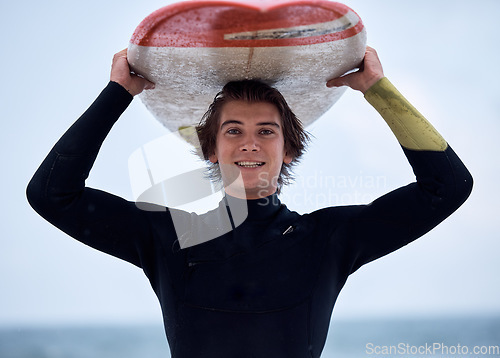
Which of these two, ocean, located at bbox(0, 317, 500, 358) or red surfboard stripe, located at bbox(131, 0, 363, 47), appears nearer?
red surfboard stripe, located at bbox(131, 0, 363, 47)

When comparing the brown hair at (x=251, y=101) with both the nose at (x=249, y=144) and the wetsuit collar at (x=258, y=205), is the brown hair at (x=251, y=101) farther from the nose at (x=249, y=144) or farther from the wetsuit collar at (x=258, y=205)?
the wetsuit collar at (x=258, y=205)

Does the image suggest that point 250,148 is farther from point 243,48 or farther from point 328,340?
point 328,340

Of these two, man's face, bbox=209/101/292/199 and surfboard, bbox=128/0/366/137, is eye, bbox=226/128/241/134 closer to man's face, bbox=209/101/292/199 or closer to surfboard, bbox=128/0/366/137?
man's face, bbox=209/101/292/199

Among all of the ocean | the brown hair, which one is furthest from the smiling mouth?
the ocean

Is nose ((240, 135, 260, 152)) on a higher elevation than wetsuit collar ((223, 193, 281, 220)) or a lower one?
higher

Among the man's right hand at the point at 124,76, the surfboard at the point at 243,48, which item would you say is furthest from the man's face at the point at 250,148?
the man's right hand at the point at 124,76

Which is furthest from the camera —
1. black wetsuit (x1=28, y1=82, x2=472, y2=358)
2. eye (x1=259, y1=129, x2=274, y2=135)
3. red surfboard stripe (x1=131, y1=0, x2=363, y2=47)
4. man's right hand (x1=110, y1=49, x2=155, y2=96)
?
eye (x1=259, y1=129, x2=274, y2=135)

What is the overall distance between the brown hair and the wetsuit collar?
0.25m

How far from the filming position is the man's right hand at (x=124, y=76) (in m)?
1.58

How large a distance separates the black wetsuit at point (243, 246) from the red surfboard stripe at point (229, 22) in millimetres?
253

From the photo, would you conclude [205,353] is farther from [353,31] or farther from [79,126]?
[353,31]

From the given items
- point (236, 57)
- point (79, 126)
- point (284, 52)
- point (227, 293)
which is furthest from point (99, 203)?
point (284, 52)

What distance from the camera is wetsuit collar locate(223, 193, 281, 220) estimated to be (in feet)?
5.43

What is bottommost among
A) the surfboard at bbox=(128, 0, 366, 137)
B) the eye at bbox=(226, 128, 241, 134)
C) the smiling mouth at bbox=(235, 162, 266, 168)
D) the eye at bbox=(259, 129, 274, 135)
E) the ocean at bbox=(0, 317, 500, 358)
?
the smiling mouth at bbox=(235, 162, 266, 168)
